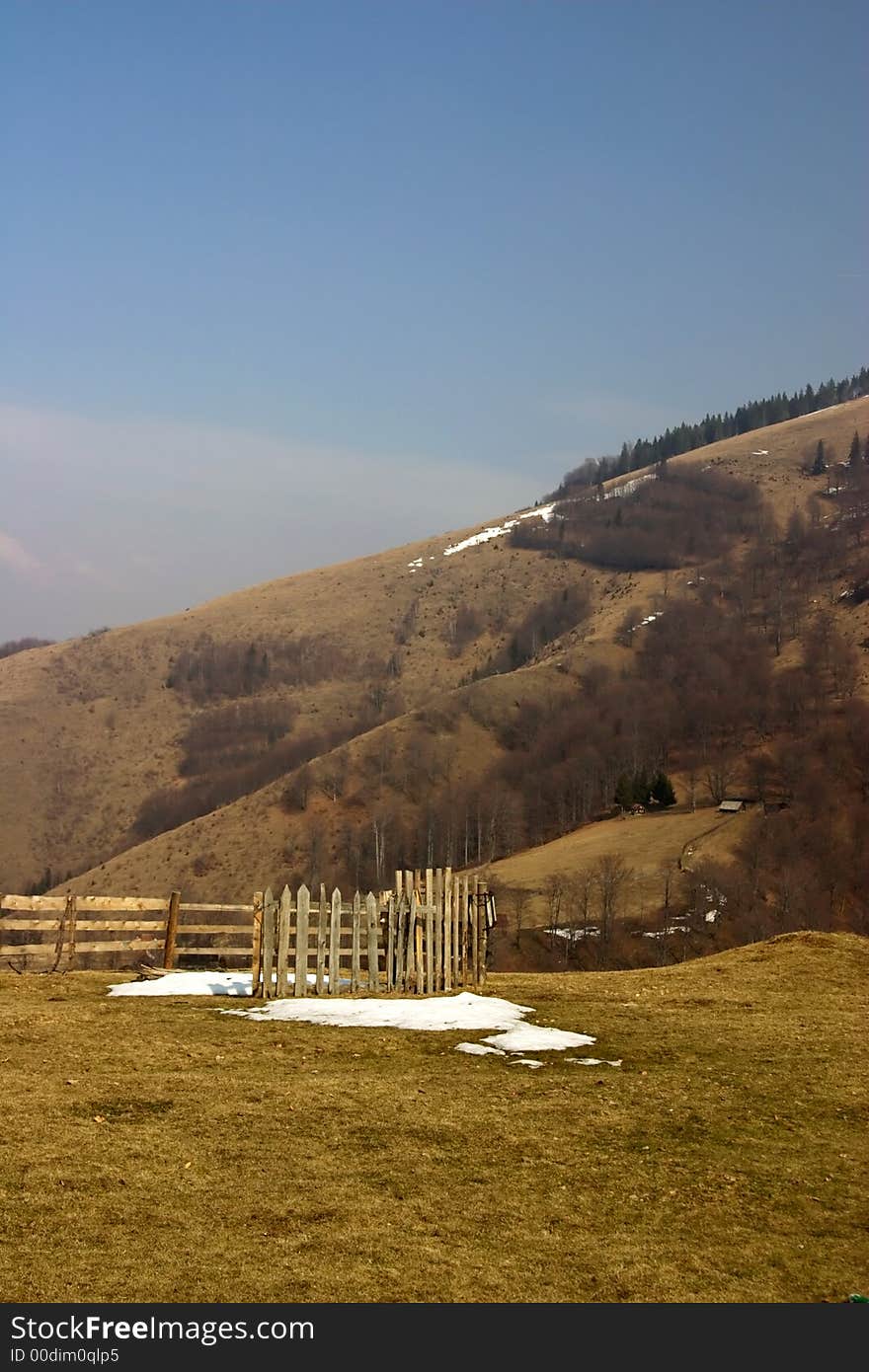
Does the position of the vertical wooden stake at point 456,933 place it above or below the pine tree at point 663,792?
below

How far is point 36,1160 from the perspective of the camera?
→ 1045cm

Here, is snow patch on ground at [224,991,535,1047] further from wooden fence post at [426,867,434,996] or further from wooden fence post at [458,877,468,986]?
wooden fence post at [458,877,468,986]

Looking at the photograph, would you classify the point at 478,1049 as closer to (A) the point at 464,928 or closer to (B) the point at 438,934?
(B) the point at 438,934

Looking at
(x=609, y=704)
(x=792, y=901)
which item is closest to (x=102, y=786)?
(x=609, y=704)

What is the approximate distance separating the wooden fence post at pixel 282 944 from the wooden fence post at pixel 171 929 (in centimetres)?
443

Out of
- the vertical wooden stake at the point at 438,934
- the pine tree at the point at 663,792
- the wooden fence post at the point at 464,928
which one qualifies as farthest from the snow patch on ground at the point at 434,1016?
the pine tree at the point at 663,792

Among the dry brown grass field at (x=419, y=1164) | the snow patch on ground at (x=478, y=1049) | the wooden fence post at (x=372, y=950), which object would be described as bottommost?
the dry brown grass field at (x=419, y=1164)

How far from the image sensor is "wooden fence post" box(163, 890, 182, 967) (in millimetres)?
24312

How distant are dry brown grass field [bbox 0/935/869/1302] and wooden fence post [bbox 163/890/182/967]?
20.0 ft

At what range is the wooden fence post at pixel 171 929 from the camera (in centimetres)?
2431

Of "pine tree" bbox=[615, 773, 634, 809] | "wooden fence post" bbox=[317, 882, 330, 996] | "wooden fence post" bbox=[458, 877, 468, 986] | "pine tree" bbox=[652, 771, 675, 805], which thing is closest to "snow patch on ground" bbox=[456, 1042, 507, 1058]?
"wooden fence post" bbox=[317, 882, 330, 996]

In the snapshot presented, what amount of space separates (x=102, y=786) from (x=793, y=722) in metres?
106

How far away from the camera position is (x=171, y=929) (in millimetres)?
24312

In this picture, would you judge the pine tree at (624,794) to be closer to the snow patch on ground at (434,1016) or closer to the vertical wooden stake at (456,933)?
the vertical wooden stake at (456,933)
